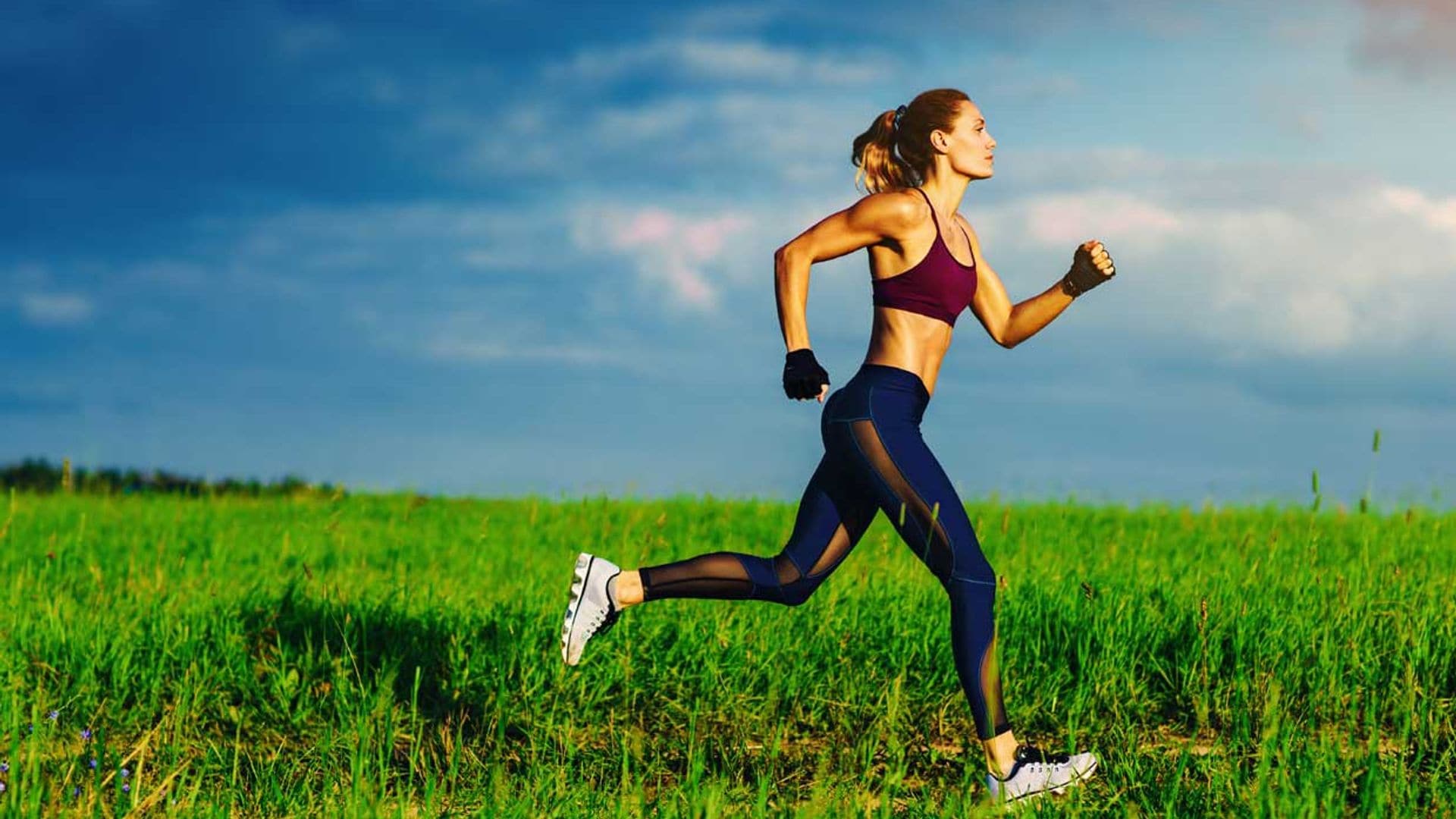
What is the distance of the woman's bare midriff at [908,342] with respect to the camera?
514 cm

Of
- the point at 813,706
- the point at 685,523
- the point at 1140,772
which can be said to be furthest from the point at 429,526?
the point at 1140,772

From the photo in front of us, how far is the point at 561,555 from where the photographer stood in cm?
988

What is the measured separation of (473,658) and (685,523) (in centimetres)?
567

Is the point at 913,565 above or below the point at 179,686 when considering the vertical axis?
above

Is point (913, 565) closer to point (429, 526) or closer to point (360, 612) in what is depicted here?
point (360, 612)

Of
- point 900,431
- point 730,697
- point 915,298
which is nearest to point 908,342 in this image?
point 915,298

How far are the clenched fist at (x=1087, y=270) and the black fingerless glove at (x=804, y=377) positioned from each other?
5.27ft

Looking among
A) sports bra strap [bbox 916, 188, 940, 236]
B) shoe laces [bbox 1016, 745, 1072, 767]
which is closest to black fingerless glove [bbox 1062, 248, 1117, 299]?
sports bra strap [bbox 916, 188, 940, 236]

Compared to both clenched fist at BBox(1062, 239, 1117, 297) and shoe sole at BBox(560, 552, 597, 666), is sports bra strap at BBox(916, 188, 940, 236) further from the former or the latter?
shoe sole at BBox(560, 552, 597, 666)

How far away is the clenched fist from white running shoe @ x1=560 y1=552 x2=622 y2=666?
2.49 meters

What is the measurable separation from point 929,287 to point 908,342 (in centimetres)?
24

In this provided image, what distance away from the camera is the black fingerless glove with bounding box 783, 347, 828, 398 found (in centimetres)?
486

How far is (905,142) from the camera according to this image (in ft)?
17.9

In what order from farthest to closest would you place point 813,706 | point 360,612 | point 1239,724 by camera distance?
point 360,612, point 813,706, point 1239,724
